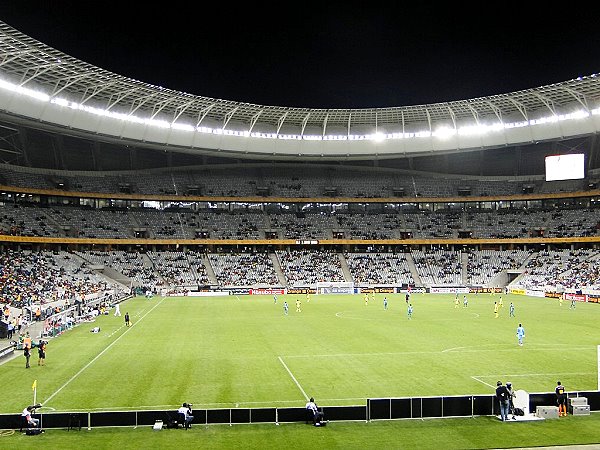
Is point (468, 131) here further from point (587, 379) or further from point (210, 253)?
point (587, 379)

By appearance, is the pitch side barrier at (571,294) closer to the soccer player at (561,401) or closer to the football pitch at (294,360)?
the football pitch at (294,360)

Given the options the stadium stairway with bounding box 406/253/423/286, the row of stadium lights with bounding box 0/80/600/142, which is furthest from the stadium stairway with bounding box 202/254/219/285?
the stadium stairway with bounding box 406/253/423/286

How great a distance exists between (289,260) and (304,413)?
72.7 metres

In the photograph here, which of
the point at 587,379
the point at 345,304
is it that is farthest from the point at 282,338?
the point at 345,304

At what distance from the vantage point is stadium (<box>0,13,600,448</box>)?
68.4ft

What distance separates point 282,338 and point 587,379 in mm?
18444

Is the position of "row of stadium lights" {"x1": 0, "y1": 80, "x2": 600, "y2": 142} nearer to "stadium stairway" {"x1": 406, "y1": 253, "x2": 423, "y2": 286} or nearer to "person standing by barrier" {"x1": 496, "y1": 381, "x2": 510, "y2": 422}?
"stadium stairway" {"x1": 406, "y1": 253, "x2": 423, "y2": 286}

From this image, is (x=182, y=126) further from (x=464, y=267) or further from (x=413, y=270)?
(x=464, y=267)

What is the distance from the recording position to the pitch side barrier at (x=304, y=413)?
18.1 m

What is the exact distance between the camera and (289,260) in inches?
3600

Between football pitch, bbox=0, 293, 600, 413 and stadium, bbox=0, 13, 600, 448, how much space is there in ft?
0.67

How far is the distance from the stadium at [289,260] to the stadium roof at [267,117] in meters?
0.31

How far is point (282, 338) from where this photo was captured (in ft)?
123

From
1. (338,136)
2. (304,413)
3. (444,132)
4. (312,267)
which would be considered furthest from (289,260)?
(304,413)
